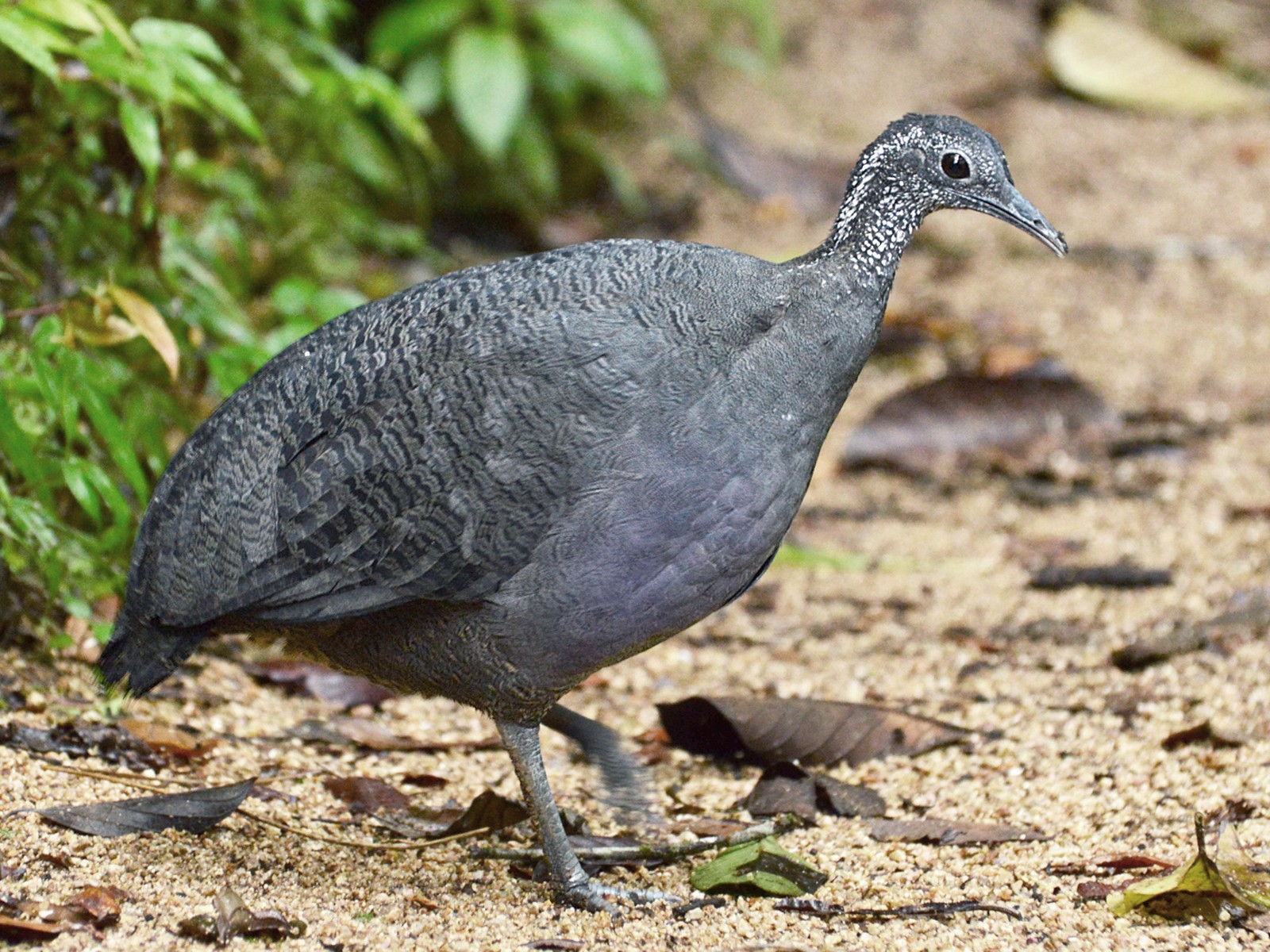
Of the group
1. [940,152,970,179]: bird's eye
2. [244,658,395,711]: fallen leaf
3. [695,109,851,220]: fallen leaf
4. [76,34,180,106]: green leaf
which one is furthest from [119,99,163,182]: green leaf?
[695,109,851,220]: fallen leaf

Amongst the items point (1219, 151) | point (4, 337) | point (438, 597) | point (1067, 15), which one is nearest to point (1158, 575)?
point (438, 597)

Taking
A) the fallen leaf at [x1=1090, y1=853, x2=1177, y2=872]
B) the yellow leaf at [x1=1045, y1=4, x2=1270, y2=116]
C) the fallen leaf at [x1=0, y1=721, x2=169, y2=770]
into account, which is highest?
the yellow leaf at [x1=1045, y1=4, x2=1270, y2=116]

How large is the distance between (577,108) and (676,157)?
66 centimetres

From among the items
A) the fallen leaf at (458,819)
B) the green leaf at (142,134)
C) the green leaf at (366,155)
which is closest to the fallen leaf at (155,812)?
the fallen leaf at (458,819)

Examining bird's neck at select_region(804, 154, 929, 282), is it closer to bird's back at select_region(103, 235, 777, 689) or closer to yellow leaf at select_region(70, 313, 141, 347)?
bird's back at select_region(103, 235, 777, 689)

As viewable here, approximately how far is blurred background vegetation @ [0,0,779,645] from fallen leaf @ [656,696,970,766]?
1632 millimetres

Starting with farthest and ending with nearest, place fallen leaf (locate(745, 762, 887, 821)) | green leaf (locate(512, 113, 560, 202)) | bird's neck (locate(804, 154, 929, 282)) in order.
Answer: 1. green leaf (locate(512, 113, 560, 202))
2. fallen leaf (locate(745, 762, 887, 821))
3. bird's neck (locate(804, 154, 929, 282))

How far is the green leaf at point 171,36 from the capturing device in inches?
163

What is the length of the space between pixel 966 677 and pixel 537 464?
2040 millimetres

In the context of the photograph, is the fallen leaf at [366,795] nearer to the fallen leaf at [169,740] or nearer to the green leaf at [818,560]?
the fallen leaf at [169,740]

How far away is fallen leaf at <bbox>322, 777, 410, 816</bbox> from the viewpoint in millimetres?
3852

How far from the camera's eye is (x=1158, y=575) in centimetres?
530

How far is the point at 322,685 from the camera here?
4727 millimetres

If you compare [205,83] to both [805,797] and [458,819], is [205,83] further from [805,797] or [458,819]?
[805,797]
